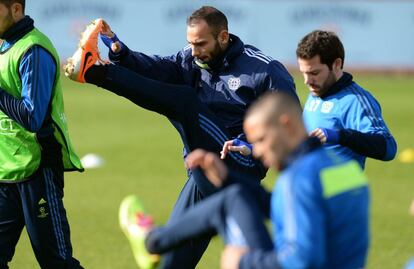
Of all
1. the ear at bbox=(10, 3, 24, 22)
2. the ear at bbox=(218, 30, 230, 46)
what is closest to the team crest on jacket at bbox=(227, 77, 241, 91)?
the ear at bbox=(218, 30, 230, 46)

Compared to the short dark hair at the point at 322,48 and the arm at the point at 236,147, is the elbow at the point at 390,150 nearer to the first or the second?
the short dark hair at the point at 322,48

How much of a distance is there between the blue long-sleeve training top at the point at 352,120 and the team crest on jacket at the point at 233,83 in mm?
585

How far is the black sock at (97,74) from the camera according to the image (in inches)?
259

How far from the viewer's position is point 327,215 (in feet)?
15.1

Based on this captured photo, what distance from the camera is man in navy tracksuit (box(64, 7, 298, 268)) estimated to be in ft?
21.7

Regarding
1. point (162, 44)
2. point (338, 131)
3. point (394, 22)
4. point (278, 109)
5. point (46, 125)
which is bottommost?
point (162, 44)

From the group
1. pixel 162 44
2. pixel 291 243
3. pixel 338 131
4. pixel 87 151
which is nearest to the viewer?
pixel 291 243

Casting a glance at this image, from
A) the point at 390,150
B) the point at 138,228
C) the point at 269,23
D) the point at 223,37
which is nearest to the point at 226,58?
the point at 223,37

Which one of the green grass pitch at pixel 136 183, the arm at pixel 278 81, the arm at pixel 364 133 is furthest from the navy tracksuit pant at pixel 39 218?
the green grass pitch at pixel 136 183

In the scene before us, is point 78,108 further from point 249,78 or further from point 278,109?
point 278,109

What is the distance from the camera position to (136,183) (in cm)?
1360

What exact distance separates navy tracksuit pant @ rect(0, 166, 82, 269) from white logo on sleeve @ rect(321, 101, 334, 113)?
6.95 feet

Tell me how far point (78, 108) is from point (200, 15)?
640 inches

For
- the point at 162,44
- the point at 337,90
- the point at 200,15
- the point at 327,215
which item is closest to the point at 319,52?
the point at 337,90
